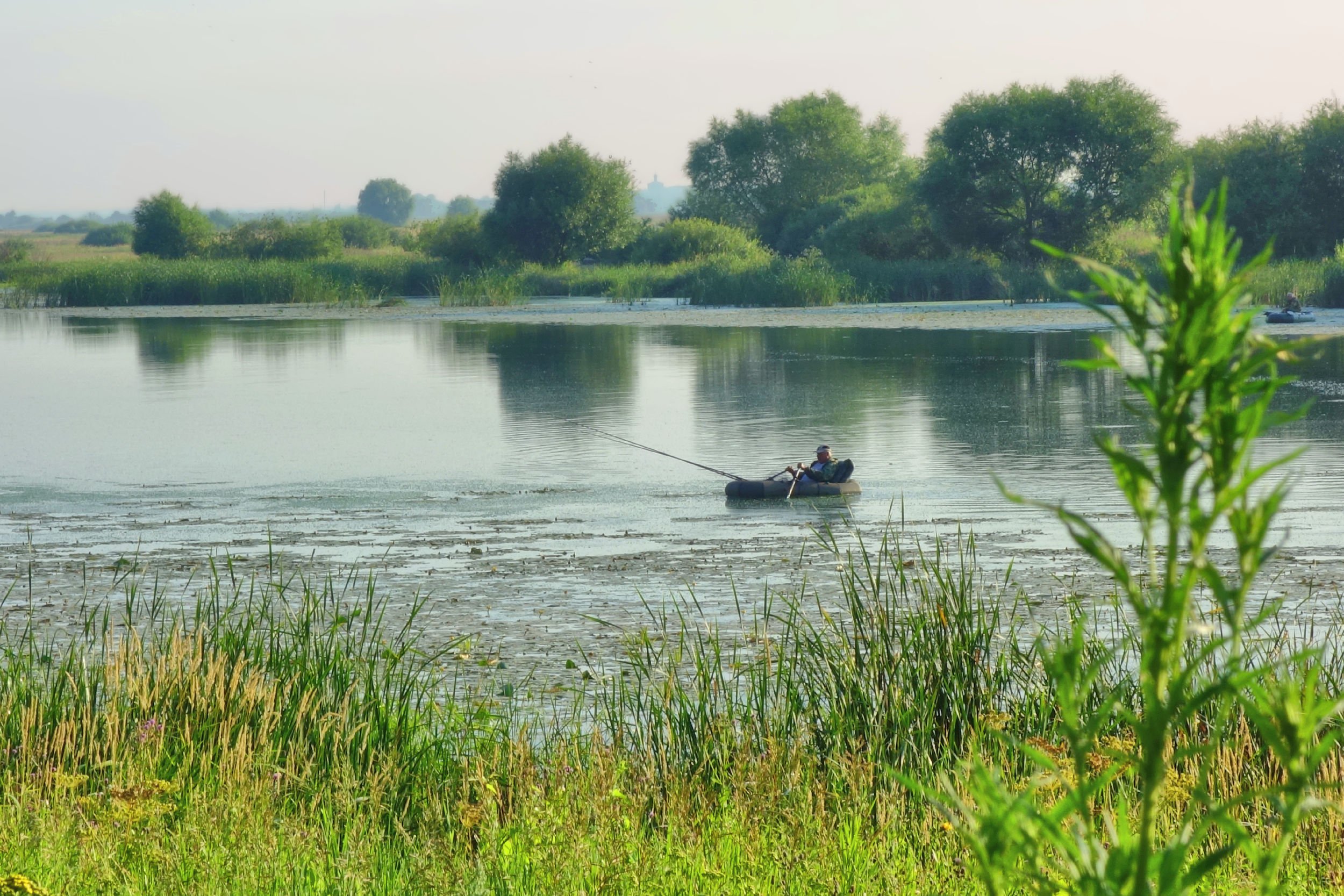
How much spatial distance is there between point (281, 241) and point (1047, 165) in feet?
116

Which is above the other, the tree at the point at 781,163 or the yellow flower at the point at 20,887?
the tree at the point at 781,163

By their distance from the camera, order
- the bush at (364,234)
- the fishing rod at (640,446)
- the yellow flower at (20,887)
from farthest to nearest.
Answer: the bush at (364,234) < the fishing rod at (640,446) < the yellow flower at (20,887)

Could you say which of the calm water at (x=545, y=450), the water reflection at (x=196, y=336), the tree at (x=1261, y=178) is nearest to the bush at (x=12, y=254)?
the water reflection at (x=196, y=336)

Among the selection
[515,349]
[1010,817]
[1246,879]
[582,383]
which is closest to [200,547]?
[1246,879]

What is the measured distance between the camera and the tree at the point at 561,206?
7031 cm

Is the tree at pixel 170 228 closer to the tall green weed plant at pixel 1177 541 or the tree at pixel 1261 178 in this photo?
the tree at pixel 1261 178

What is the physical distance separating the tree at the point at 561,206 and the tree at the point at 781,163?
57.2ft

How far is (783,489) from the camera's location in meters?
15.6

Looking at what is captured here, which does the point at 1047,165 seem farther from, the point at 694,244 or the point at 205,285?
A: the point at 205,285

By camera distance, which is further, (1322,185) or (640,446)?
(1322,185)

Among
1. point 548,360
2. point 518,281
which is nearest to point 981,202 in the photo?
point 518,281

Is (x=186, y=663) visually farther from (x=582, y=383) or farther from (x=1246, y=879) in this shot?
(x=582, y=383)

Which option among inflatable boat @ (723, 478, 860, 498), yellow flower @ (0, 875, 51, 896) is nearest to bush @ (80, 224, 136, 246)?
inflatable boat @ (723, 478, 860, 498)

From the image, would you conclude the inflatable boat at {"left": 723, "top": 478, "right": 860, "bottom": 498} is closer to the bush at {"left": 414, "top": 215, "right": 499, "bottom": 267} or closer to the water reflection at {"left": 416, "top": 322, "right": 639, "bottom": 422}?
the water reflection at {"left": 416, "top": 322, "right": 639, "bottom": 422}
